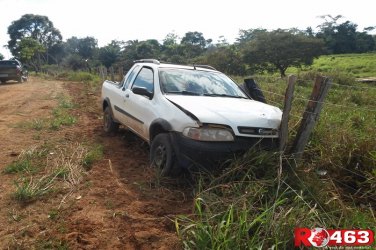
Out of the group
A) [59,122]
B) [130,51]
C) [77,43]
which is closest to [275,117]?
[59,122]

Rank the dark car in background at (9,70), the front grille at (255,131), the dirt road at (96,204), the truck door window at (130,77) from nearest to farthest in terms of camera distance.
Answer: the dirt road at (96,204)
the front grille at (255,131)
the truck door window at (130,77)
the dark car in background at (9,70)

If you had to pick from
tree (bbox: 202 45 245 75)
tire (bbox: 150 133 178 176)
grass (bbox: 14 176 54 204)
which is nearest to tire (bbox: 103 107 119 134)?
tire (bbox: 150 133 178 176)

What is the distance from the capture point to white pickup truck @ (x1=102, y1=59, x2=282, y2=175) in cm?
412

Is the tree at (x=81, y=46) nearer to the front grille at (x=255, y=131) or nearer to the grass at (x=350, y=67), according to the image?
the grass at (x=350, y=67)

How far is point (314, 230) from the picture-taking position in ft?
9.50

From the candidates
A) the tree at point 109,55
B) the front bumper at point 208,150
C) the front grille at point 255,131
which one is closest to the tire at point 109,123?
the front bumper at point 208,150

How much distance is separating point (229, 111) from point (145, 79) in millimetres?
1945

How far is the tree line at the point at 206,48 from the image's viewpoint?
32.0 m

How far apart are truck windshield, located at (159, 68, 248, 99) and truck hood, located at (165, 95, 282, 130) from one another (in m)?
0.27

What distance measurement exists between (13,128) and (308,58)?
30.3m

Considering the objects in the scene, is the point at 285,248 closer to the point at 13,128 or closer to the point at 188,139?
the point at 188,139

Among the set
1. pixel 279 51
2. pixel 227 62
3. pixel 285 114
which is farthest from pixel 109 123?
pixel 279 51

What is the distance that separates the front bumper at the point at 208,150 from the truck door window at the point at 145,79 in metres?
1.38

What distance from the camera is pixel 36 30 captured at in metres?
70.0
